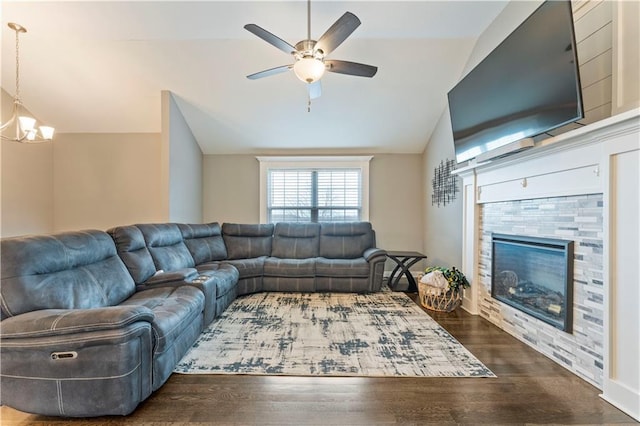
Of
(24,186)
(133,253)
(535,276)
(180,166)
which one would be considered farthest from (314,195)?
(24,186)

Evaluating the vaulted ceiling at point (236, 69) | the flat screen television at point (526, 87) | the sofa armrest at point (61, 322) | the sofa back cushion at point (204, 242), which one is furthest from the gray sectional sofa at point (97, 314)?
the flat screen television at point (526, 87)

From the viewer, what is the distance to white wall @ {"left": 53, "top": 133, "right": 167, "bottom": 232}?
17.5 feet

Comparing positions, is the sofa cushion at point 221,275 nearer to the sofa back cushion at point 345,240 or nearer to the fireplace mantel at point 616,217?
the sofa back cushion at point 345,240

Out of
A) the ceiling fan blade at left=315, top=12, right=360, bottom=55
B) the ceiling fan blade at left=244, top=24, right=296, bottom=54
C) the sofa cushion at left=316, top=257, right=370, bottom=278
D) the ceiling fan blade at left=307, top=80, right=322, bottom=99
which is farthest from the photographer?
the sofa cushion at left=316, top=257, right=370, bottom=278

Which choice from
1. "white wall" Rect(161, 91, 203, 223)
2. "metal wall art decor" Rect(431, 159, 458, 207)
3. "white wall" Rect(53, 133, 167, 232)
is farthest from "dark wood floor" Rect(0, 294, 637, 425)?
"white wall" Rect(53, 133, 167, 232)

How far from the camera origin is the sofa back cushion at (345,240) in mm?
4691

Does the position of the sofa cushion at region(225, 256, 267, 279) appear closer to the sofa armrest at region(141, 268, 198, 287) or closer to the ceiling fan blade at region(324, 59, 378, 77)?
the sofa armrest at region(141, 268, 198, 287)

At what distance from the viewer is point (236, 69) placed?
13.2 ft

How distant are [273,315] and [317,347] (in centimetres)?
91

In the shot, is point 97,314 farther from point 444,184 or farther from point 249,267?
point 444,184

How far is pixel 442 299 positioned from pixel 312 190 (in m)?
3.04

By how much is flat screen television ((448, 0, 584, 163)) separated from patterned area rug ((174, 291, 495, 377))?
5.79ft

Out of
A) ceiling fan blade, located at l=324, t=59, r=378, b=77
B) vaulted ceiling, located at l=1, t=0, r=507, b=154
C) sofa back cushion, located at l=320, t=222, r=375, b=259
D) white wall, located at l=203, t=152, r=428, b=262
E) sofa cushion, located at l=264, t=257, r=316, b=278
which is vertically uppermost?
vaulted ceiling, located at l=1, t=0, r=507, b=154

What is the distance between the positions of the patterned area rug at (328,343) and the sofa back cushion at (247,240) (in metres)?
1.17
